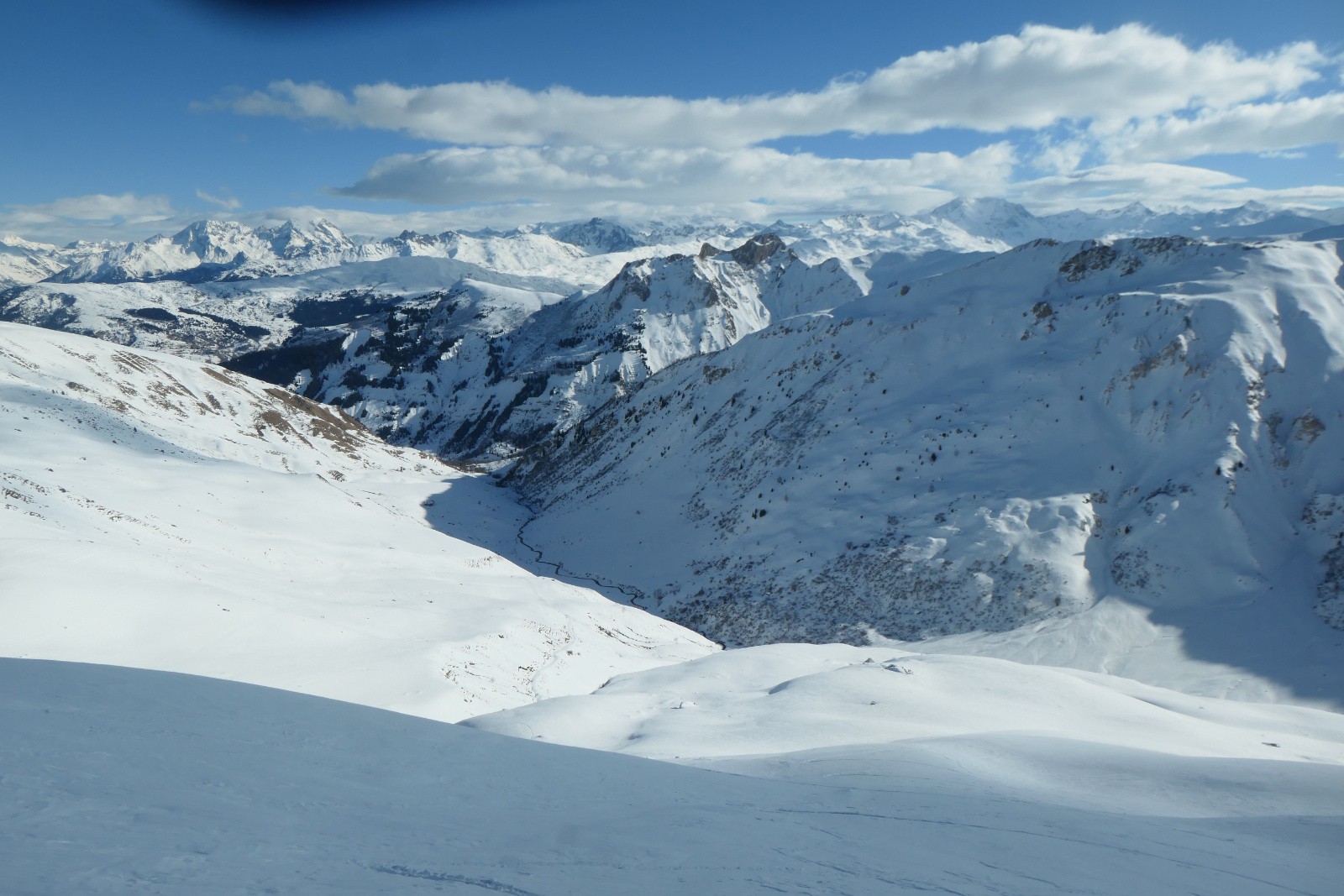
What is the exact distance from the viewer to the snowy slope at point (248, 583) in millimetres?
15109

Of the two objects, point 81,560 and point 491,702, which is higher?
point 81,560

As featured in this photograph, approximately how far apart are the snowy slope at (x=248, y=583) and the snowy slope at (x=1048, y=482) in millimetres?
8594

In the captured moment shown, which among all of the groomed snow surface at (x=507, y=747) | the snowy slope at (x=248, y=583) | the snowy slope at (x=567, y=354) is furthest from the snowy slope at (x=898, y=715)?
the snowy slope at (x=567, y=354)

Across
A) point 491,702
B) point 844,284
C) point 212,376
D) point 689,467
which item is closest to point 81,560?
point 491,702

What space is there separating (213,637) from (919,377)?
40.8m

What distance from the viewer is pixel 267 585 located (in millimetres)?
21516

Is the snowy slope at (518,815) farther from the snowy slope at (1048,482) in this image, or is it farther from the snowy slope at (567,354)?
the snowy slope at (567,354)

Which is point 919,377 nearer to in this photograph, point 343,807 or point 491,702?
point 491,702

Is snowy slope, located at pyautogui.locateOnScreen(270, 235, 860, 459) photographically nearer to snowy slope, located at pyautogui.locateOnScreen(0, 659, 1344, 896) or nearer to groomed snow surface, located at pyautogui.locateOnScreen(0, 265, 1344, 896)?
groomed snow surface, located at pyautogui.locateOnScreen(0, 265, 1344, 896)

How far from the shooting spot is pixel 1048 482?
35.8 m

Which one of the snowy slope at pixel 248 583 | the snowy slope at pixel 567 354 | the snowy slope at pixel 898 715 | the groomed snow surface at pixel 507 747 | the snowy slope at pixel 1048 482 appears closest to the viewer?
the groomed snow surface at pixel 507 747

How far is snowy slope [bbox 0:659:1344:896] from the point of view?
4.75 metres

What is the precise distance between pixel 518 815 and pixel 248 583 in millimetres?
18088

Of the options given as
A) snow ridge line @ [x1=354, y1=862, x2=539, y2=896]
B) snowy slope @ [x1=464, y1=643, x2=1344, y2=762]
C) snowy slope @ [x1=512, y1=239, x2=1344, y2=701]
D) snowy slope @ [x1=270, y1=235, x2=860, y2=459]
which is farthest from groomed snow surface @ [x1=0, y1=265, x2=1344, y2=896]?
snowy slope @ [x1=270, y1=235, x2=860, y2=459]
